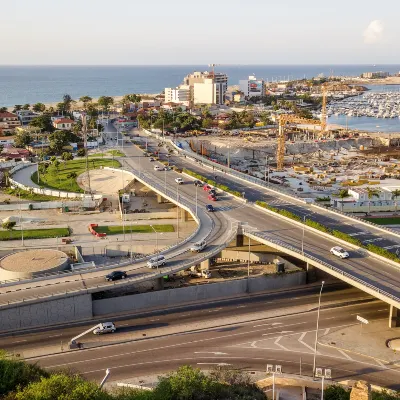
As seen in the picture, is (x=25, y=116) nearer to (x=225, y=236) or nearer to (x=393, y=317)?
(x=225, y=236)

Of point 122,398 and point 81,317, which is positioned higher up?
point 122,398

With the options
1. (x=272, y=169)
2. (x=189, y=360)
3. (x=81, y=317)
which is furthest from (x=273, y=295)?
(x=272, y=169)

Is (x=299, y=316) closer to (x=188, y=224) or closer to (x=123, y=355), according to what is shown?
(x=123, y=355)

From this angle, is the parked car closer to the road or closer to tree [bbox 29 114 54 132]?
the road

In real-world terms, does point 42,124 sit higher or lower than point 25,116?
lower

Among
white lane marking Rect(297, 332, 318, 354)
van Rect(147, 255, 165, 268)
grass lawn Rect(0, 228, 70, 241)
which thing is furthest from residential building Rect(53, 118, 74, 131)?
white lane marking Rect(297, 332, 318, 354)

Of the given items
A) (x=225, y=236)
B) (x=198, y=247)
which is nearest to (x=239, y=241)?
(x=225, y=236)
